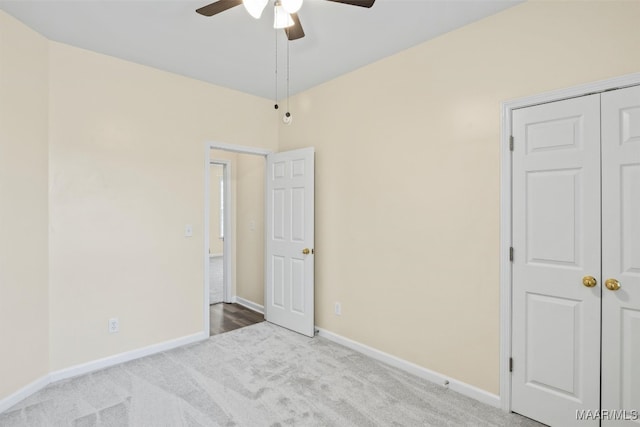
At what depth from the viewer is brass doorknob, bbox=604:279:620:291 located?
185cm

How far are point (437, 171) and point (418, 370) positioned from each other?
1665 mm

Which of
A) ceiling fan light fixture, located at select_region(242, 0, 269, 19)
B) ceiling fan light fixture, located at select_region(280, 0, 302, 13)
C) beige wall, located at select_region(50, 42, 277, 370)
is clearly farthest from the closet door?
beige wall, located at select_region(50, 42, 277, 370)

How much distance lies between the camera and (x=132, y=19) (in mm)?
2361

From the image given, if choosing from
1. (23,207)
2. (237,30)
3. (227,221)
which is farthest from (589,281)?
(227,221)

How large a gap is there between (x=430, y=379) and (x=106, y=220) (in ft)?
10.2

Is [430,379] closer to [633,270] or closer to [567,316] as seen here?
[567,316]

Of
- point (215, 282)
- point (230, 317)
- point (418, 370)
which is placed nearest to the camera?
point (418, 370)

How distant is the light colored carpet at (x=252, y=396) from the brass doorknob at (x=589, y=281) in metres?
0.99

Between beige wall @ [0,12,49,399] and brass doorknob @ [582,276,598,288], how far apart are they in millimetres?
3824

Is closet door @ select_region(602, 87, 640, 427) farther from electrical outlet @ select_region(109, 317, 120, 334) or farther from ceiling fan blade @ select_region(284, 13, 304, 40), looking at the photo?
electrical outlet @ select_region(109, 317, 120, 334)

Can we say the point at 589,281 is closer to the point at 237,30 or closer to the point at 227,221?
the point at 237,30

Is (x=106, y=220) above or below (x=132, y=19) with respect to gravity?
below

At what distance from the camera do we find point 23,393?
2400mm

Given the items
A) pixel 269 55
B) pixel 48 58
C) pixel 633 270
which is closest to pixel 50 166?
pixel 48 58
